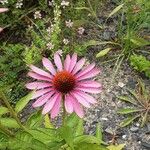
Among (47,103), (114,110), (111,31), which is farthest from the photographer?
(111,31)

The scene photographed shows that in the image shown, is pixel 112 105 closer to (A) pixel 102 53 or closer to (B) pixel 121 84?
(B) pixel 121 84

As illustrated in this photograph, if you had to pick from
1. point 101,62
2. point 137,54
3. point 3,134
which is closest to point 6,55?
point 101,62

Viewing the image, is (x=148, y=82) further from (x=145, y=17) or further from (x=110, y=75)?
(x=145, y=17)

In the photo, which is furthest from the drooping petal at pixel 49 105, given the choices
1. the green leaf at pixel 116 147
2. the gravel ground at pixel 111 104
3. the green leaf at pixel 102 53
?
the green leaf at pixel 102 53

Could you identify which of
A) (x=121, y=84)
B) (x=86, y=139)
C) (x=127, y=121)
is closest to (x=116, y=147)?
(x=127, y=121)

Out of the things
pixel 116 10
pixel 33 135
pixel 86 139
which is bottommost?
pixel 33 135

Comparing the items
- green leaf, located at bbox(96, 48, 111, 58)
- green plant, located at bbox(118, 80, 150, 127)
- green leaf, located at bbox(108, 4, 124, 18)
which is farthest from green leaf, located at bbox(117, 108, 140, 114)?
green leaf, located at bbox(108, 4, 124, 18)

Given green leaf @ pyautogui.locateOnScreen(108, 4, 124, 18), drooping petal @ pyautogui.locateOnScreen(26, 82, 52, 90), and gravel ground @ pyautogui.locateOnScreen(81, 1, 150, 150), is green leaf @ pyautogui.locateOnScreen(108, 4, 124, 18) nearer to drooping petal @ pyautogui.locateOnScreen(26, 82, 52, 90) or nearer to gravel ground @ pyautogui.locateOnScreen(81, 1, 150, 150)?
gravel ground @ pyautogui.locateOnScreen(81, 1, 150, 150)
